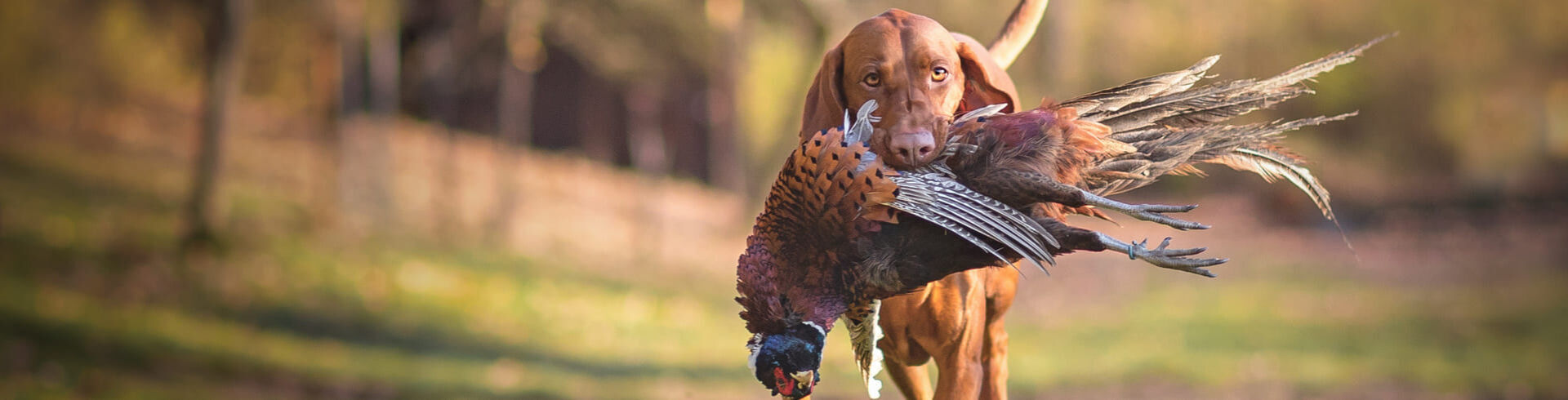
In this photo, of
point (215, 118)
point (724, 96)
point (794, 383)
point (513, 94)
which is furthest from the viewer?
point (724, 96)

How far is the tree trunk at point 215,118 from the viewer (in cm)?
1020

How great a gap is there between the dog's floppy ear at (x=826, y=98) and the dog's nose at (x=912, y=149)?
372 mm

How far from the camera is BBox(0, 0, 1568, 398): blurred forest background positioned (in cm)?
959

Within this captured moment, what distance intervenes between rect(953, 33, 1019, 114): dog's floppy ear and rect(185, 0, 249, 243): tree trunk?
8.66 m

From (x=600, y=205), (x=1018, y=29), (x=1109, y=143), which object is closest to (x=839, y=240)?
(x=1109, y=143)

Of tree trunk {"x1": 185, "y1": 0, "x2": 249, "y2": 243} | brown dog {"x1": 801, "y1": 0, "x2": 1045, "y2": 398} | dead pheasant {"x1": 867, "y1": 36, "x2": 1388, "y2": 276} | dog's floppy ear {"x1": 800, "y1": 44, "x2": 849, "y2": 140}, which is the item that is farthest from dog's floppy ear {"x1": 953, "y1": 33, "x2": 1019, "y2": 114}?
tree trunk {"x1": 185, "y1": 0, "x2": 249, "y2": 243}

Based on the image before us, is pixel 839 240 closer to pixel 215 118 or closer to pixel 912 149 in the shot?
pixel 912 149

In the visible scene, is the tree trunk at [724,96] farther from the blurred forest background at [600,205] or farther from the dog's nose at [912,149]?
the dog's nose at [912,149]

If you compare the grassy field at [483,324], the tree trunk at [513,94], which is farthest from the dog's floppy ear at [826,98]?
the tree trunk at [513,94]

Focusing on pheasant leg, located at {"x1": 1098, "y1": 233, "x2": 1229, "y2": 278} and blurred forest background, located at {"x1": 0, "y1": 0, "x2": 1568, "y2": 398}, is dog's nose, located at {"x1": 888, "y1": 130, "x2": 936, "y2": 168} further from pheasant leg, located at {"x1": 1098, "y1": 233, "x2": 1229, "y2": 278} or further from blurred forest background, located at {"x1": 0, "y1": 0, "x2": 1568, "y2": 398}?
blurred forest background, located at {"x1": 0, "y1": 0, "x2": 1568, "y2": 398}

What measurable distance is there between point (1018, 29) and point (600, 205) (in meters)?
12.5

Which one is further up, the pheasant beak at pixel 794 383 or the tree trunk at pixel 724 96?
the tree trunk at pixel 724 96

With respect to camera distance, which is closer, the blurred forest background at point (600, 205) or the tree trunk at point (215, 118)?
the blurred forest background at point (600, 205)

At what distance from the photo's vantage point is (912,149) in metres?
2.85
